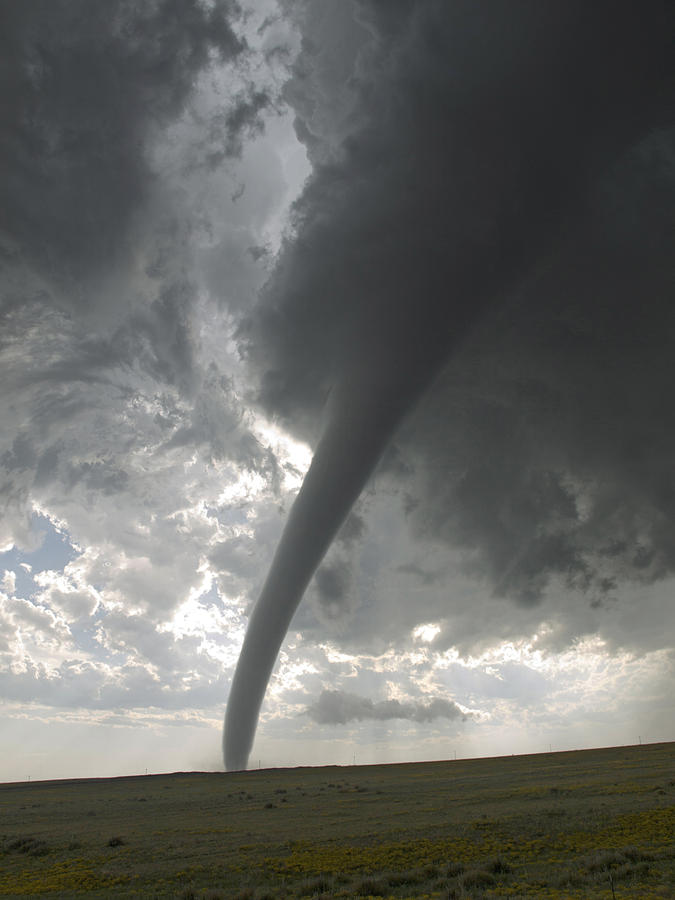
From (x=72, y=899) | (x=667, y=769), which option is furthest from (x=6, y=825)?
(x=667, y=769)

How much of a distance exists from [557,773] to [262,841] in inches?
1529

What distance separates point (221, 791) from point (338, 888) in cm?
5009

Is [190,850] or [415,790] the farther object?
[415,790]

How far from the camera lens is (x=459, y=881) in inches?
687

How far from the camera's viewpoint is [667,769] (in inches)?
1921

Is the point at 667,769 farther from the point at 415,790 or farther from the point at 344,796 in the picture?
the point at 344,796

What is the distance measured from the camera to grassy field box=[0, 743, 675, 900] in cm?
1786

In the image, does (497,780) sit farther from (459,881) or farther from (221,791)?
(459,881)

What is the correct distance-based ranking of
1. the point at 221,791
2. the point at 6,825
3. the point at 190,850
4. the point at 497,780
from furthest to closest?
1. the point at 221,791
2. the point at 497,780
3. the point at 6,825
4. the point at 190,850

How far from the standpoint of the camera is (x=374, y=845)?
2466 cm

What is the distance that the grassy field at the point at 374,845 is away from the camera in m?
17.9

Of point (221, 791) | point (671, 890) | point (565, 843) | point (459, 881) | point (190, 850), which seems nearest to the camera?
point (671, 890)

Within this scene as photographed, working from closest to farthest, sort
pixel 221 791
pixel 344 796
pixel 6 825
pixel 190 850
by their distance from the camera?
pixel 190 850, pixel 6 825, pixel 344 796, pixel 221 791

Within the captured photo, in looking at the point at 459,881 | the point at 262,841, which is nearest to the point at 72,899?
the point at 262,841
